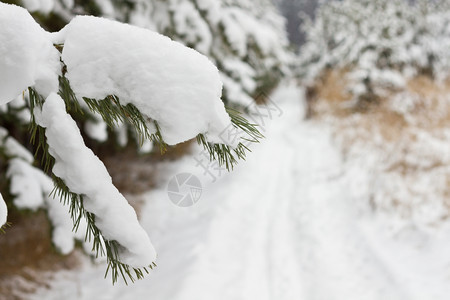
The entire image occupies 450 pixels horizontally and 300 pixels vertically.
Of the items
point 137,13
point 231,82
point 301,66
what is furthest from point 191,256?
point 301,66

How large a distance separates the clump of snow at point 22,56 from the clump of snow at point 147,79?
0.06 m

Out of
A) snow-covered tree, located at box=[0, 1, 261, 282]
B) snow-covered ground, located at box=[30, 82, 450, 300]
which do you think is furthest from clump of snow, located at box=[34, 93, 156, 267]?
snow-covered ground, located at box=[30, 82, 450, 300]

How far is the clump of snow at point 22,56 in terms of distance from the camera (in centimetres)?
84

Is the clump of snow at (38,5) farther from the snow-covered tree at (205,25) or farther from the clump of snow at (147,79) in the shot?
the clump of snow at (147,79)

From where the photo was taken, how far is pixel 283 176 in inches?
312

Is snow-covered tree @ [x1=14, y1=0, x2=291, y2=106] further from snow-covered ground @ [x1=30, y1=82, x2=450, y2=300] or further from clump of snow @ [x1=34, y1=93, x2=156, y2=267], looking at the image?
clump of snow @ [x1=34, y1=93, x2=156, y2=267]

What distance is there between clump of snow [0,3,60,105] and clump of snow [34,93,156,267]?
55mm

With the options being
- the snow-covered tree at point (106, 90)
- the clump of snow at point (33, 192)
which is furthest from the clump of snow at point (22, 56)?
the clump of snow at point (33, 192)

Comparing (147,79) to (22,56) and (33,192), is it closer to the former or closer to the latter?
(22,56)

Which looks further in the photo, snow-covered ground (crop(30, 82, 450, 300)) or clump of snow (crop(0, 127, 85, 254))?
A: snow-covered ground (crop(30, 82, 450, 300))

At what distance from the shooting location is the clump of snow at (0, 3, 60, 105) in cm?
84

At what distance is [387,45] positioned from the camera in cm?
1219

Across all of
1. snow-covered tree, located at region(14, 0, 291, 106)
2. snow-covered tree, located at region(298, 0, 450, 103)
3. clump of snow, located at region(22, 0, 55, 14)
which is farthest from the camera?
snow-covered tree, located at region(298, 0, 450, 103)

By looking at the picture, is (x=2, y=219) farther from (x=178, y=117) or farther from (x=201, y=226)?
(x=201, y=226)
